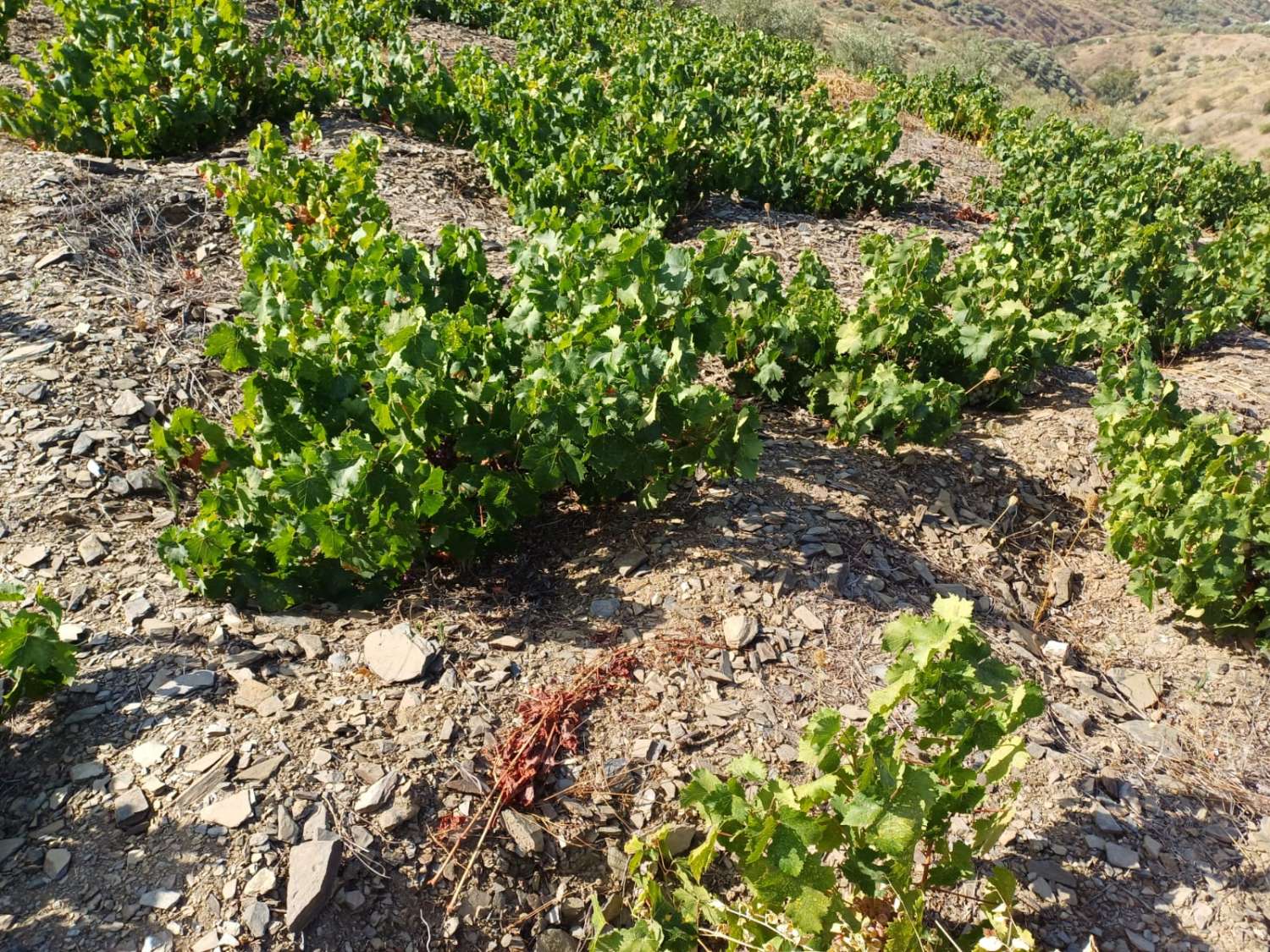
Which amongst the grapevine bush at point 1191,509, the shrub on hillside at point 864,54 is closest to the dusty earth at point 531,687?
the grapevine bush at point 1191,509

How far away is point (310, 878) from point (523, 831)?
57 centimetres

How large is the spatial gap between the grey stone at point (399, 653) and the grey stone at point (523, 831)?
59 centimetres

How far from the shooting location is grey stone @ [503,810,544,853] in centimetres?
238

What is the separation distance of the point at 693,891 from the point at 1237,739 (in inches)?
97.2

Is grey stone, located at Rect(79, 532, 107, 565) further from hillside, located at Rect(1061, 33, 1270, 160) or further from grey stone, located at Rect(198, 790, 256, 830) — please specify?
hillside, located at Rect(1061, 33, 1270, 160)

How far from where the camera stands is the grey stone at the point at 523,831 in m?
2.38

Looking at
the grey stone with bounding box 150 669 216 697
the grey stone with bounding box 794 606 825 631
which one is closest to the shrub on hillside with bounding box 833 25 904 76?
the grey stone with bounding box 794 606 825 631

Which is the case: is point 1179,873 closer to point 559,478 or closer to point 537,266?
point 559,478

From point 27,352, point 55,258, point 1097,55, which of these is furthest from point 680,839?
point 1097,55

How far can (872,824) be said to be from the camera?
1.90 meters

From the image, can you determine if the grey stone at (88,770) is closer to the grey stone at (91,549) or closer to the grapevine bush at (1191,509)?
the grey stone at (91,549)

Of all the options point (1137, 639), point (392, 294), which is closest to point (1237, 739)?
point (1137, 639)

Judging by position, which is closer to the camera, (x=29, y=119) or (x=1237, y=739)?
(x=1237, y=739)

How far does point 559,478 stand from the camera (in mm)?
3020
